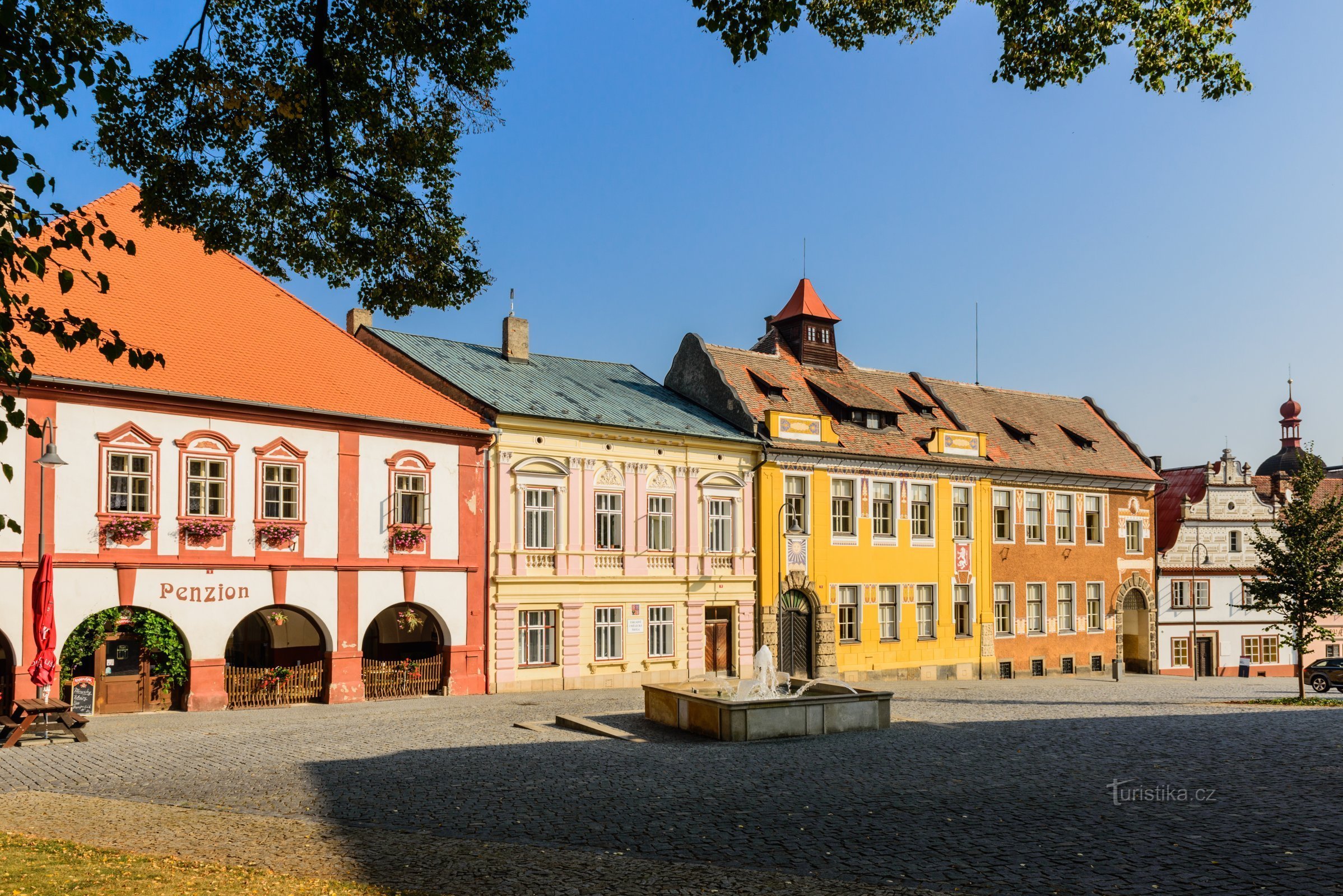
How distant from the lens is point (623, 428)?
32.1 meters

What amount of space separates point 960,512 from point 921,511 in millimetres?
1919

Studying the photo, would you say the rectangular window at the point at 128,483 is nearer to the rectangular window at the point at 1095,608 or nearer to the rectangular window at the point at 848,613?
the rectangular window at the point at 848,613

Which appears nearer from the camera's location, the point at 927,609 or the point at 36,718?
the point at 36,718

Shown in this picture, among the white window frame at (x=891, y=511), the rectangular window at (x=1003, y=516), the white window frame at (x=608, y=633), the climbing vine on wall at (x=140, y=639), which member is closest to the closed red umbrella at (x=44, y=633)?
the climbing vine on wall at (x=140, y=639)

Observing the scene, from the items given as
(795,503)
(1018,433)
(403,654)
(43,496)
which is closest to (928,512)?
(795,503)

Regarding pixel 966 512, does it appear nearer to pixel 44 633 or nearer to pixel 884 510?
pixel 884 510

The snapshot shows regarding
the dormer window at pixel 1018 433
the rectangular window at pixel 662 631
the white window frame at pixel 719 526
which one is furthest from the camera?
the dormer window at pixel 1018 433

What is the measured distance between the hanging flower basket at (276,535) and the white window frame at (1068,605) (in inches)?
1112

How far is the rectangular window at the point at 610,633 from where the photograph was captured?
104 ft

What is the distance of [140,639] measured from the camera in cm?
2383

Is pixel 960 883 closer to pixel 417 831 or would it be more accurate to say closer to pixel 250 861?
pixel 417 831

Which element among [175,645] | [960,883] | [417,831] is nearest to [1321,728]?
[960,883]

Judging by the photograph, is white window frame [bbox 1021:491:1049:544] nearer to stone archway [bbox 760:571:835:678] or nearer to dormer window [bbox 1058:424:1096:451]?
dormer window [bbox 1058:424:1096:451]

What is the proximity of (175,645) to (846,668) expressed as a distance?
2039 cm
